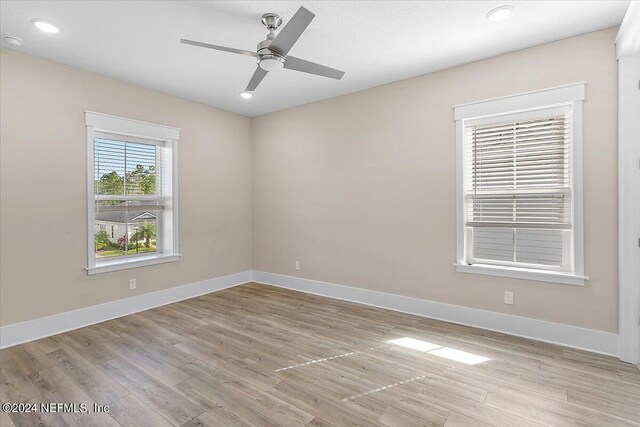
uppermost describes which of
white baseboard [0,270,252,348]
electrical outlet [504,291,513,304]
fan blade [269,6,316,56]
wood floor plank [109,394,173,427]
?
fan blade [269,6,316,56]

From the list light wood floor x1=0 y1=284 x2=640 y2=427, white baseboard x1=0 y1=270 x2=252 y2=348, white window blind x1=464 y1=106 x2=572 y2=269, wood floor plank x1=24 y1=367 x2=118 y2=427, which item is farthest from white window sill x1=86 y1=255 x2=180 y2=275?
white window blind x1=464 y1=106 x2=572 y2=269

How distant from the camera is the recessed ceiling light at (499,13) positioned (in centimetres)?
231

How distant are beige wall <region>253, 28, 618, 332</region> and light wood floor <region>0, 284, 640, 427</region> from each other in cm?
51

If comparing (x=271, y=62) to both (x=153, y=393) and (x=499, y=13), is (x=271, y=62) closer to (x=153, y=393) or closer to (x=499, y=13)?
(x=499, y=13)

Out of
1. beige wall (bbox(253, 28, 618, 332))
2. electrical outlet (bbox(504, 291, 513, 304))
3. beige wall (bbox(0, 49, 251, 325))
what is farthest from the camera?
electrical outlet (bbox(504, 291, 513, 304))

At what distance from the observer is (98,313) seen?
3.46 metres

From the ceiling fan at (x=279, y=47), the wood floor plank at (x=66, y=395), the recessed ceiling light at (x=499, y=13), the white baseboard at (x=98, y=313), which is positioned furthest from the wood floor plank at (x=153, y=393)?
the recessed ceiling light at (x=499, y=13)

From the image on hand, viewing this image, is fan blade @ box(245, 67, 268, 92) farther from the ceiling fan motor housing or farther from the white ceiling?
the white ceiling

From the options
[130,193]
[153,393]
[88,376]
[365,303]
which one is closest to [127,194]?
[130,193]

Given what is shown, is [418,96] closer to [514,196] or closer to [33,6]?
[514,196]

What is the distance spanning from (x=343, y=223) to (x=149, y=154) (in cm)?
271

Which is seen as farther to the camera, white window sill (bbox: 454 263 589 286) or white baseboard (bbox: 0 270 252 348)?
white baseboard (bbox: 0 270 252 348)

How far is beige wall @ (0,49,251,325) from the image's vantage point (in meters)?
2.90

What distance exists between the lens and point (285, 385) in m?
2.23
